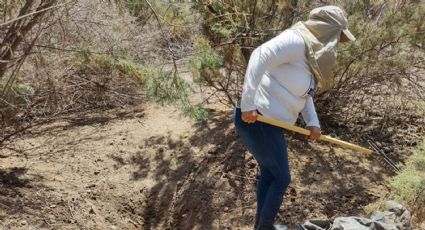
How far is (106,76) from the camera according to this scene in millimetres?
6414

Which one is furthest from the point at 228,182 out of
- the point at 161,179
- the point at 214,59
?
the point at 214,59

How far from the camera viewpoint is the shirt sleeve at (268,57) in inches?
123

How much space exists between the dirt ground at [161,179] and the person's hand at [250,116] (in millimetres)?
1578

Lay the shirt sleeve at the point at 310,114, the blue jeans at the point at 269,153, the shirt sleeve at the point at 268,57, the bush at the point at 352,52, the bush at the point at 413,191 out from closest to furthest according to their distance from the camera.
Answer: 1. the shirt sleeve at the point at 268,57
2. the blue jeans at the point at 269,153
3. the shirt sleeve at the point at 310,114
4. the bush at the point at 413,191
5. the bush at the point at 352,52

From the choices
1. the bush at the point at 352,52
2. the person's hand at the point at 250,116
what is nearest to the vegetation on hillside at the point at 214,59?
the bush at the point at 352,52

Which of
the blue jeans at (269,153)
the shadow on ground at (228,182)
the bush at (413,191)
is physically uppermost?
the blue jeans at (269,153)

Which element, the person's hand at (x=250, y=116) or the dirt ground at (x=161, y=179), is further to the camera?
the dirt ground at (x=161, y=179)

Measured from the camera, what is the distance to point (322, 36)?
326 centimetres

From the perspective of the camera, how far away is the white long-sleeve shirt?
3145 millimetres

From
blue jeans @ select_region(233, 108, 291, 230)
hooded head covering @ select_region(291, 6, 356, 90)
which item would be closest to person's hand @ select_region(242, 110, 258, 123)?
blue jeans @ select_region(233, 108, 291, 230)

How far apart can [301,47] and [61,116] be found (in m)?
3.73

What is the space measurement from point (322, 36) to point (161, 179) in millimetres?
2651

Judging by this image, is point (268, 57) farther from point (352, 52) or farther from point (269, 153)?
point (352, 52)

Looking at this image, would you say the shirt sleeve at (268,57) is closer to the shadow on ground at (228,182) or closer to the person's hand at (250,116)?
the person's hand at (250,116)
